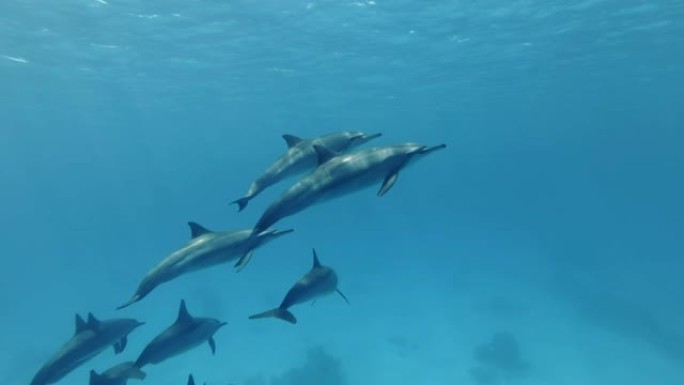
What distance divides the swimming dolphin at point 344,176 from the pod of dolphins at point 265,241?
0.04ft

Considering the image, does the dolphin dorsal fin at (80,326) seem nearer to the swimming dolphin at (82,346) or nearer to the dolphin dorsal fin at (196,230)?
the swimming dolphin at (82,346)

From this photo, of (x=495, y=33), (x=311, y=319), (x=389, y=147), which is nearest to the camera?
(x=389, y=147)

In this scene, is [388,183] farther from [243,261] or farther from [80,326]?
[80,326]

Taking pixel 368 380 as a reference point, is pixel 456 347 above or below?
below

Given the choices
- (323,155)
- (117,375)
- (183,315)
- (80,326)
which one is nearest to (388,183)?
(323,155)

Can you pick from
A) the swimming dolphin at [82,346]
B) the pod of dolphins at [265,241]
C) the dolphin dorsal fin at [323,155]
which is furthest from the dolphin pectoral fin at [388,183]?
the swimming dolphin at [82,346]

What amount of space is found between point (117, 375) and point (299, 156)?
4098 millimetres

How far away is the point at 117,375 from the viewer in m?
7.90

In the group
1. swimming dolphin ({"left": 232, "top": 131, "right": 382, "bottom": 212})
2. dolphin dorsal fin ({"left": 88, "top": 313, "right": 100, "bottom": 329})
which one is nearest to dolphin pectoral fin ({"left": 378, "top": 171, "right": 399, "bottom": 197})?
swimming dolphin ({"left": 232, "top": 131, "right": 382, "bottom": 212})

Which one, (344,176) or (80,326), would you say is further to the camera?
(80,326)

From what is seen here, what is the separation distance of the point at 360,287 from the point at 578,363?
62.7 ft

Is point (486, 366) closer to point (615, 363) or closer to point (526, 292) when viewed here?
point (615, 363)

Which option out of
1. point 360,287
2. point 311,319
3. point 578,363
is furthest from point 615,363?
point 360,287

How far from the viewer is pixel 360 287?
4244cm
